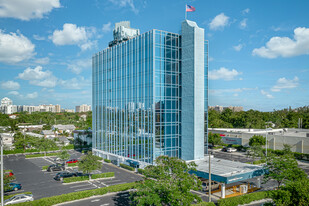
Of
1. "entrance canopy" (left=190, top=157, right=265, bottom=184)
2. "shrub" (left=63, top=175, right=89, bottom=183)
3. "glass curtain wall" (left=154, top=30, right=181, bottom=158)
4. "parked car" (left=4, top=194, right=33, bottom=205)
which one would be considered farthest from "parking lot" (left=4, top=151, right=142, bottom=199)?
"entrance canopy" (left=190, top=157, right=265, bottom=184)

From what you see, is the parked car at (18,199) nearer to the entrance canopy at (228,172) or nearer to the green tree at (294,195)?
the entrance canopy at (228,172)

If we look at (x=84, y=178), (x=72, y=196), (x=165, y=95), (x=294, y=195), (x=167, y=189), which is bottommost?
(x=84, y=178)

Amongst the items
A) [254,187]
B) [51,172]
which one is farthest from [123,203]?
[51,172]

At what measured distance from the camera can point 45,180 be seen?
40656mm

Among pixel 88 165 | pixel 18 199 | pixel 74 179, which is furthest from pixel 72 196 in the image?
pixel 74 179

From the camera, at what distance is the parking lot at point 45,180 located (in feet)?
115

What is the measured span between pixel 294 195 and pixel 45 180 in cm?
3778

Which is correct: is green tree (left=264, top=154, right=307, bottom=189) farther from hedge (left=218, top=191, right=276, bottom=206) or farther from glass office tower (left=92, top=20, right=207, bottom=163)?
glass office tower (left=92, top=20, right=207, bottom=163)

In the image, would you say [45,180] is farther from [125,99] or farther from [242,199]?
[242,199]

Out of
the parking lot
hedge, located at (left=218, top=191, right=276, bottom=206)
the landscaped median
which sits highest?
hedge, located at (left=218, top=191, right=276, bottom=206)

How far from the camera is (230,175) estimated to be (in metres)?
30.9

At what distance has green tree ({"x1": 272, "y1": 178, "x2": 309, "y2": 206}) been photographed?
Result: 59.2ft

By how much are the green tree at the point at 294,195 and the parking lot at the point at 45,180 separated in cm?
2538

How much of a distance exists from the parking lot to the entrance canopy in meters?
12.4
